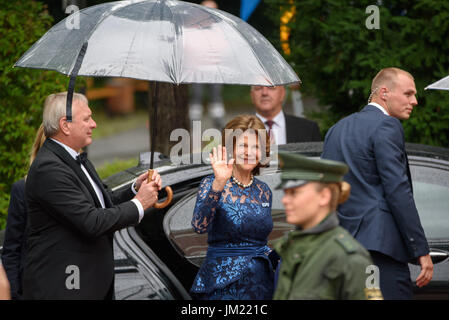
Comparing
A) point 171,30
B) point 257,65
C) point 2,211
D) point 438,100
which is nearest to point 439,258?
point 257,65

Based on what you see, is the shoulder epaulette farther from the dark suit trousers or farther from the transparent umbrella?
the dark suit trousers

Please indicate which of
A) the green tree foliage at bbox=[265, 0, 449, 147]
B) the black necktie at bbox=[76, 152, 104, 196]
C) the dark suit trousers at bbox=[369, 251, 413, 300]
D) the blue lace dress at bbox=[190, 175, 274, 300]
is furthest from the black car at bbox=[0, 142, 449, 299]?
the green tree foliage at bbox=[265, 0, 449, 147]

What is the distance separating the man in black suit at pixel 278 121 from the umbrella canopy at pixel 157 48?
2293 millimetres

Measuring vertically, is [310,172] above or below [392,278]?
above

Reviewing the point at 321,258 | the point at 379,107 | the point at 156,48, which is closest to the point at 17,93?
the point at 156,48

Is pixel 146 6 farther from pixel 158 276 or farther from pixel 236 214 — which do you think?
pixel 158 276

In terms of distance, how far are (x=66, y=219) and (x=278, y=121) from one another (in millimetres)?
3192

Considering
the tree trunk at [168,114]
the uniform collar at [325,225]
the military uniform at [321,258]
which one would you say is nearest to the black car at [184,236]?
the military uniform at [321,258]

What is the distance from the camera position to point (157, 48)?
328cm

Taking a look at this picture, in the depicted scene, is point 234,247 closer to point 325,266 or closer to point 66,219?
point 66,219

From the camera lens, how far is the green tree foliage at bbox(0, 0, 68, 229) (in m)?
6.41

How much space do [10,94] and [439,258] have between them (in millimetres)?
4246

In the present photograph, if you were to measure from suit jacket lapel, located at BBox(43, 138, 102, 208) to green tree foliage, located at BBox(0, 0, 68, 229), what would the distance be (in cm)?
319

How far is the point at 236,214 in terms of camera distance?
3627 millimetres
